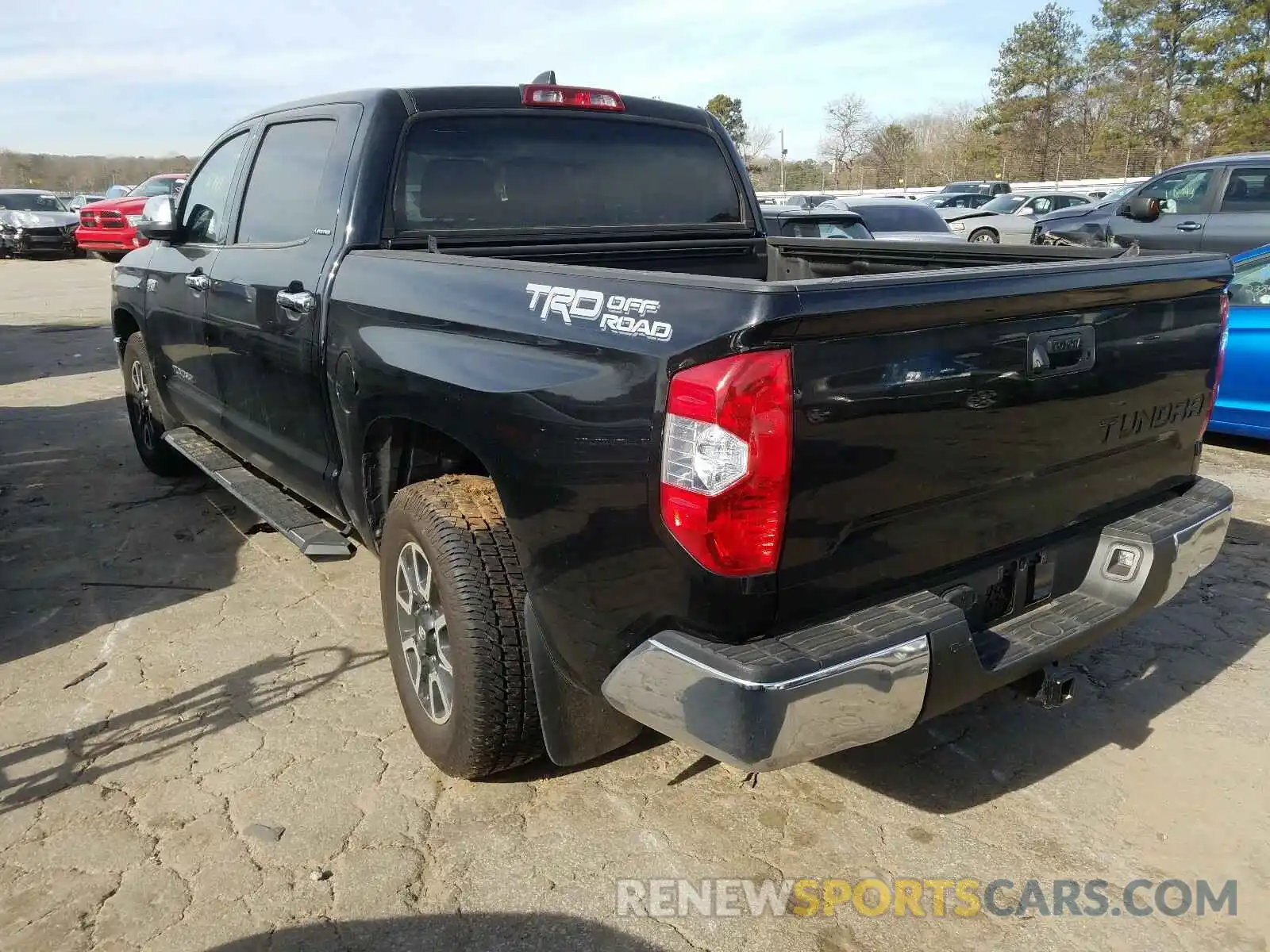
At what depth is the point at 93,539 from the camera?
5117 mm

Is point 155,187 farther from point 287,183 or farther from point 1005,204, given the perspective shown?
point 287,183

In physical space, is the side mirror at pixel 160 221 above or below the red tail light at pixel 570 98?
below

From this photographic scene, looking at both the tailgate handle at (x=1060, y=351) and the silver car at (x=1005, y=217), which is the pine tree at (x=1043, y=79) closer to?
the silver car at (x=1005, y=217)

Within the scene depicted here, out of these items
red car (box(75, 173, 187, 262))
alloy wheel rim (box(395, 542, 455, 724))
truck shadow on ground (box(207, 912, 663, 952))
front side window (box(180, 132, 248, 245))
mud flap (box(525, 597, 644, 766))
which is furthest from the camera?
red car (box(75, 173, 187, 262))

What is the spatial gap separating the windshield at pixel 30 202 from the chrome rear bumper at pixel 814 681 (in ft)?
89.1

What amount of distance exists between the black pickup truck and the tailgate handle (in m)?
0.01

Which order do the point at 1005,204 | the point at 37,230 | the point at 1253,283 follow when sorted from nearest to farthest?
1. the point at 1253,283
2. the point at 37,230
3. the point at 1005,204

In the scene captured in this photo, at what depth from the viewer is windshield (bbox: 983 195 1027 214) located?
23750 mm


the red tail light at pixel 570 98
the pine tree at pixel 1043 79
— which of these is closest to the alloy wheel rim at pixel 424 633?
the red tail light at pixel 570 98

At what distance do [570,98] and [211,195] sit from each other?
6.24 ft

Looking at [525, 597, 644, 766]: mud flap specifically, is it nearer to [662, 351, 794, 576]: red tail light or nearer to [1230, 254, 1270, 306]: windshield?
[662, 351, 794, 576]: red tail light

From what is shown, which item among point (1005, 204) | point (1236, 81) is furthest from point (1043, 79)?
point (1005, 204)

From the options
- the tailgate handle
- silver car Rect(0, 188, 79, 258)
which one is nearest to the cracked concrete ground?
the tailgate handle

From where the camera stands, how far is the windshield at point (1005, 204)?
77.9 ft
